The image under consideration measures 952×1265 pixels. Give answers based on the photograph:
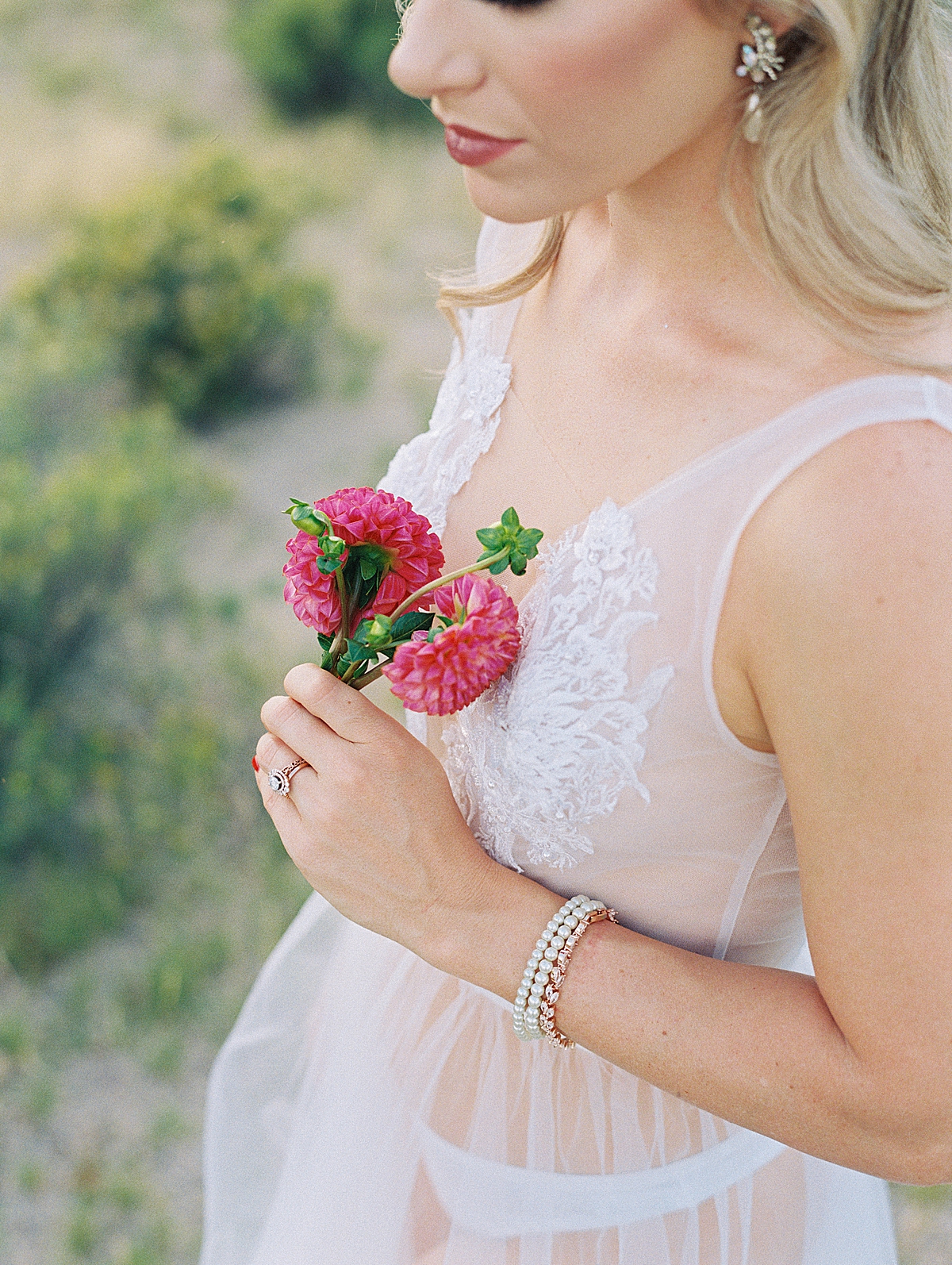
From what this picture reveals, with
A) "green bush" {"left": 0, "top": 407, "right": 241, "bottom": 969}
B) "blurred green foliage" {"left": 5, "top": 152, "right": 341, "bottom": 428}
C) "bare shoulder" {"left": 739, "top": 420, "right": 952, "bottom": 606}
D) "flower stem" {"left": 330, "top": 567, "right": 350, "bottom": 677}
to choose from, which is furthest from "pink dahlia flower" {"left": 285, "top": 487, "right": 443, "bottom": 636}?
"blurred green foliage" {"left": 5, "top": 152, "right": 341, "bottom": 428}

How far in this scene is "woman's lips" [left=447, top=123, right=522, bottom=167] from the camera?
1004mm

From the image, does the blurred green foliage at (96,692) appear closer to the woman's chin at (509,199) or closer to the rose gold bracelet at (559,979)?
the rose gold bracelet at (559,979)

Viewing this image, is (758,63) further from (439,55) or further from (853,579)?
(853,579)

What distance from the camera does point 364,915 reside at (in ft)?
4.03

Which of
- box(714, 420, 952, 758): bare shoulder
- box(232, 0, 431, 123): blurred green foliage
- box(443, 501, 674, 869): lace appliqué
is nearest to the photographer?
box(714, 420, 952, 758): bare shoulder

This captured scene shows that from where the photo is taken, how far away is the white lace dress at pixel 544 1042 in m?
1.08

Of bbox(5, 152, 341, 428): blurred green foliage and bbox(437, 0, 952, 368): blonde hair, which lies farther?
bbox(5, 152, 341, 428): blurred green foliage

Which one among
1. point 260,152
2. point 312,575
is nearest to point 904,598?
point 312,575

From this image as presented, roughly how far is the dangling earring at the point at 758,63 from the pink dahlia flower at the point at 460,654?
452mm

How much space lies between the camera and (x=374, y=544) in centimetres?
113

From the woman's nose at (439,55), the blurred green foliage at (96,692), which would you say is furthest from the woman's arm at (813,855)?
the blurred green foliage at (96,692)

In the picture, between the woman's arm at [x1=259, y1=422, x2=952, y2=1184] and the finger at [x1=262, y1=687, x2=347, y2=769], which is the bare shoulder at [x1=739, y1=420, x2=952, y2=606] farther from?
the finger at [x1=262, y1=687, x2=347, y2=769]

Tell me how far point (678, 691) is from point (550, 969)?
0.31m

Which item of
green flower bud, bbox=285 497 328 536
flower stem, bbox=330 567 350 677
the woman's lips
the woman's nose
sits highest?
the woman's nose
